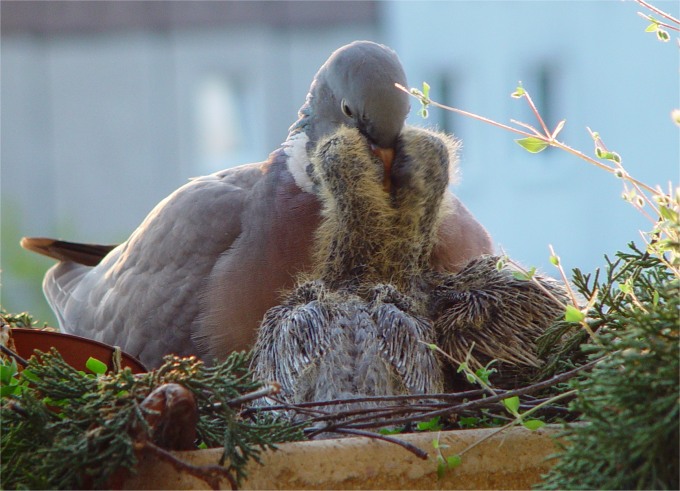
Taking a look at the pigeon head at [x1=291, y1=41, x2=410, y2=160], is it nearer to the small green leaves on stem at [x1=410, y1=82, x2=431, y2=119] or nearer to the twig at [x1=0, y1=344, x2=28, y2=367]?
the small green leaves on stem at [x1=410, y1=82, x2=431, y2=119]

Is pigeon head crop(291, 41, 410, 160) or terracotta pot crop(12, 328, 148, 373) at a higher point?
pigeon head crop(291, 41, 410, 160)

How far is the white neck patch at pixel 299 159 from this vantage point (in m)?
2.26

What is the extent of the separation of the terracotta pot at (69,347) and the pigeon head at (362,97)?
2.15 feet

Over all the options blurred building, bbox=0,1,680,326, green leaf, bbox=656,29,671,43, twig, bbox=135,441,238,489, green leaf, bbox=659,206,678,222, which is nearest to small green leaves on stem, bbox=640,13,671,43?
green leaf, bbox=656,29,671,43

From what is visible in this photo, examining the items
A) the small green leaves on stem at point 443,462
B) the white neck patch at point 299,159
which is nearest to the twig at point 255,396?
the small green leaves on stem at point 443,462

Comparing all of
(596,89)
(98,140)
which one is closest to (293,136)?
(596,89)

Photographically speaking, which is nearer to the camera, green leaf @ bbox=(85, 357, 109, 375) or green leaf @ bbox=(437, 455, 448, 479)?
green leaf @ bbox=(437, 455, 448, 479)

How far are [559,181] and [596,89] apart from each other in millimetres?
1177

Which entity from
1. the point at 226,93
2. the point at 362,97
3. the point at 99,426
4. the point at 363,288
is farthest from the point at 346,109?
the point at 226,93

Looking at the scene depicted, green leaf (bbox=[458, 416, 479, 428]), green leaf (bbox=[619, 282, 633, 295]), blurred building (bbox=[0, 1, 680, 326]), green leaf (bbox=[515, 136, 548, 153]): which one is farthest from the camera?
blurred building (bbox=[0, 1, 680, 326])

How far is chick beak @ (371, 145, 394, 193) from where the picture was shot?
188 cm

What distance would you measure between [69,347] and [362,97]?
867 millimetres

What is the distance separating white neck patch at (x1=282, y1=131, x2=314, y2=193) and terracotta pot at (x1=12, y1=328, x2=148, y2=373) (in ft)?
2.15

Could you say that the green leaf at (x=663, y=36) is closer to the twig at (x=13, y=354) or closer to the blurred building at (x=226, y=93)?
the twig at (x=13, y=354)
